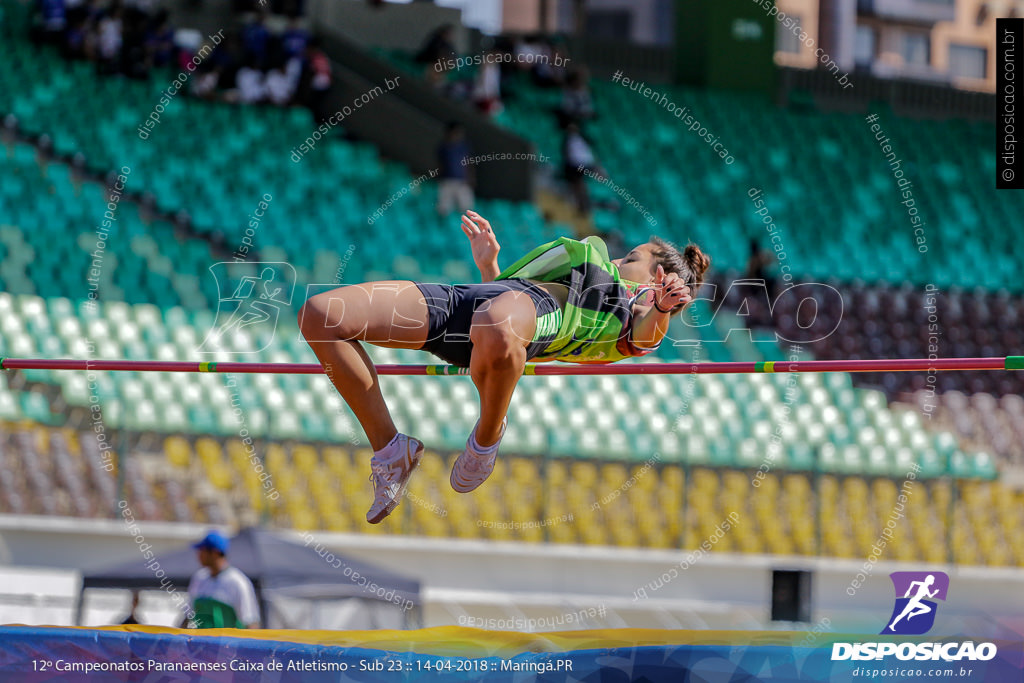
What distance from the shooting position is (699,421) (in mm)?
9086

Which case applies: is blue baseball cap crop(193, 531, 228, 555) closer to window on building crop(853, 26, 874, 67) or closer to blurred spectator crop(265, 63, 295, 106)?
blurred spectator crop(265, 63, 295, 106)

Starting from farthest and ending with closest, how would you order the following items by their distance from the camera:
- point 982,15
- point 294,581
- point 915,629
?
point 982,15
point 294,581
point 915,629

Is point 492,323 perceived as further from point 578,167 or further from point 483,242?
point 578,167

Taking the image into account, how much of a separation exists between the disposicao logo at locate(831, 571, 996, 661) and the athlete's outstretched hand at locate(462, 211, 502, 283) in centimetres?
173

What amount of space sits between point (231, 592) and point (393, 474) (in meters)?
2.44

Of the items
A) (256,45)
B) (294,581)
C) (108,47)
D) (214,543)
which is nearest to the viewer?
(214,543)

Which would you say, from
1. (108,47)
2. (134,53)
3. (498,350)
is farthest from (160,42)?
(498,350)

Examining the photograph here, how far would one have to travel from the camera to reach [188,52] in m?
12.6

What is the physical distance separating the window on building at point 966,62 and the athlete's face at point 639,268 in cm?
2632

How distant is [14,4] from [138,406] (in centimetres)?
664

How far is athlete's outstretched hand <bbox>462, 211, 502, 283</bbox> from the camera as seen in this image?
187 inches

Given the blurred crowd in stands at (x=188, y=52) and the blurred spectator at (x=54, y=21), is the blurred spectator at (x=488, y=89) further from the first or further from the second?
the blurred spectator at (x=54, y=21)

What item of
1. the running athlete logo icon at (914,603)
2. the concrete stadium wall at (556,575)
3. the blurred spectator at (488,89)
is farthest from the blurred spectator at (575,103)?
the running athlete logo icon at (914,603)

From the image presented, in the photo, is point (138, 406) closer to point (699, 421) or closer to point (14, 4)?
point (699, 421)
